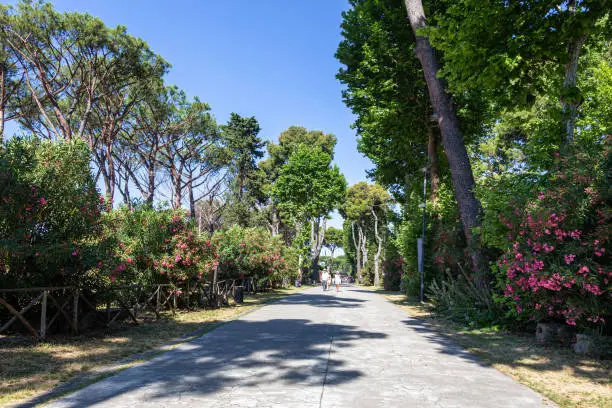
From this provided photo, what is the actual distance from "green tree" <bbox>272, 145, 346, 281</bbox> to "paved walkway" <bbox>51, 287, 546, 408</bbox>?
31.3 meters

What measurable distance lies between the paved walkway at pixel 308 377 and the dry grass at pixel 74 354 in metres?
0.59

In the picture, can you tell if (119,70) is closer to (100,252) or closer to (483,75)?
(100,252)

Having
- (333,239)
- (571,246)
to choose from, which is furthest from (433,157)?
(333,239)

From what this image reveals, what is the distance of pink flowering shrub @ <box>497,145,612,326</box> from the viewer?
24.2 ft

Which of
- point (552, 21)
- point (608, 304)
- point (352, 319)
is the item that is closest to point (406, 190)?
point (352, 319)

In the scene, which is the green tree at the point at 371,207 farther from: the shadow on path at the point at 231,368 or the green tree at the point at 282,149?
the shadow on path at the point at 231,368

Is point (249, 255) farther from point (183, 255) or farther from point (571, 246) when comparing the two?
point (571, 246)

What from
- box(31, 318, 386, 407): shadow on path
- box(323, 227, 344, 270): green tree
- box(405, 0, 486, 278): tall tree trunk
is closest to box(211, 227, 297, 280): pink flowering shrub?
box(405, 0, 486, 278): tall tree trunk

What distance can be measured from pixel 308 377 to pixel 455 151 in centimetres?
1012

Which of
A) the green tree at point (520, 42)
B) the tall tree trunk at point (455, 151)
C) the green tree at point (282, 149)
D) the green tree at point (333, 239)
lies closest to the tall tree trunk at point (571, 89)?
the green tree at point (520, 42)

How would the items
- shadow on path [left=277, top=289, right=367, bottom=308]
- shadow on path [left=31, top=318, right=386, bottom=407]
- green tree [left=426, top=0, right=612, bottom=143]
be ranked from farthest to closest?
1. shadow on path [left=277, top=289, right=367, bottom=308]
2. green tree [left=426, top=0, right=612, bottom=143]
3. shadow on path [left=31, top=318, right=386, bottom=407]

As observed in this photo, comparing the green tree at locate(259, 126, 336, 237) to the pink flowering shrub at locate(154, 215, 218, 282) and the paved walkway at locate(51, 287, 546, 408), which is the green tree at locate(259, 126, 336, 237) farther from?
the paved walkway at locate(51, 287, 546, 408)

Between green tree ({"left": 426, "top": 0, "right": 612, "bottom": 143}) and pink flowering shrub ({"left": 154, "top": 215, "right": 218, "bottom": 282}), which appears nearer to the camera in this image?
green tree ({"left": 426, "top": 0, "right": 612, "bottom": 143})

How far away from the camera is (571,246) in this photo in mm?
7676
